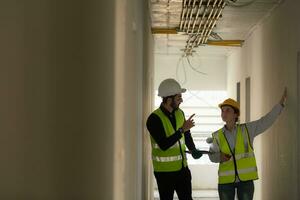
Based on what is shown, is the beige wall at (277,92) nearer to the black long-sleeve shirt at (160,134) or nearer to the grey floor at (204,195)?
the black long-sleeve shirt at (160,134)

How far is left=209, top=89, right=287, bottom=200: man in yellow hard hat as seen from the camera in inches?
159

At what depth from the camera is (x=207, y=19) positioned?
606 cm

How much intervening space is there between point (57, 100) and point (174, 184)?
123 inches

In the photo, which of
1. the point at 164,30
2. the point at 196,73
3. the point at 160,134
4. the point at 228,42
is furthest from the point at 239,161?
the point at 196,73

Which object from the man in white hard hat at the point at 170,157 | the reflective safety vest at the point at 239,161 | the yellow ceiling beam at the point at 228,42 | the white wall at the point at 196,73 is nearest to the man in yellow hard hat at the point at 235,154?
the reflective safety vest at the point at 239,161

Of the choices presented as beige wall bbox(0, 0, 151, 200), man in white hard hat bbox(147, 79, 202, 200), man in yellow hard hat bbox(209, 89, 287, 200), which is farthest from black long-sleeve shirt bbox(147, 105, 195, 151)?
beige wall bbox(0, 0, 151, 200)

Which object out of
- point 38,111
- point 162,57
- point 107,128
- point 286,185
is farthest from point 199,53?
point 38,111

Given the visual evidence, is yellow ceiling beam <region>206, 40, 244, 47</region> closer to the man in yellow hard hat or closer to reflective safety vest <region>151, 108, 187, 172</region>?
the man in yellow hard hat

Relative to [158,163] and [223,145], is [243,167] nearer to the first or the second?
[223,145]

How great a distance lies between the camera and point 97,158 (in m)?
1.58

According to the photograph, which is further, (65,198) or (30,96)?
(65,198)

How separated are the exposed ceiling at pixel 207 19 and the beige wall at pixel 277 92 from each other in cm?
21

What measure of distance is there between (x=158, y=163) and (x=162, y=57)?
6.79 m

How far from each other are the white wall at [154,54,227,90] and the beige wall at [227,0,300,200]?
369cm
